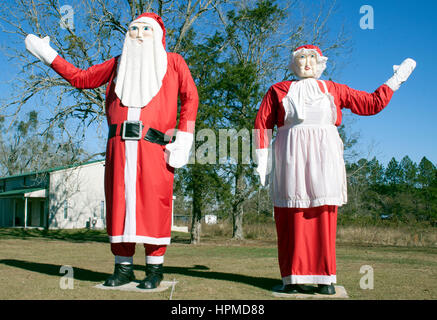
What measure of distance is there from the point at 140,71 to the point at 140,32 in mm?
475

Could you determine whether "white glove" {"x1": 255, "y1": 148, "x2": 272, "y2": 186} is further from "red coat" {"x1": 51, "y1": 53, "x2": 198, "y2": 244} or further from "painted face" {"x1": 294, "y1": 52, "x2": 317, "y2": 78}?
"painted face" {"x1": 294, "y1": 52, "x2": 317, "y2": 78}

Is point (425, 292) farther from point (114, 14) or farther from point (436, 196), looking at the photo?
point (436, 196)

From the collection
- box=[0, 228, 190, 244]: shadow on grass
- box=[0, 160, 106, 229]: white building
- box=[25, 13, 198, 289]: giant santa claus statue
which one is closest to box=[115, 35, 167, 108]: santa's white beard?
box=[25, 13, 198, 289]: giant santa claus statue

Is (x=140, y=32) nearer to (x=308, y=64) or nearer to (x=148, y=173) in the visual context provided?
(x=148, y=173)

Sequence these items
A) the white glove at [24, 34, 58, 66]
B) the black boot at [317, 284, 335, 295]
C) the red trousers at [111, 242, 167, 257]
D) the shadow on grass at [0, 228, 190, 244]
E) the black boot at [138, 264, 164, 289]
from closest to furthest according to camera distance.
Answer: the black boot at [317, 284, 335, 295], the black boot at [138, 264, 164, 289], the red trousers at [111, 242, 167, 257], the white glove at [24, 34, 58, 66], the shadow on grass at [0, 228, 190, 244]

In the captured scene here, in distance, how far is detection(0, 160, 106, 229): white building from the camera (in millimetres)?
25656

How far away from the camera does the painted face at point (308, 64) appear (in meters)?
4.80

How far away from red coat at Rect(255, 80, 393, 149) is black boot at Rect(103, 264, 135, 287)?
1.95 meters

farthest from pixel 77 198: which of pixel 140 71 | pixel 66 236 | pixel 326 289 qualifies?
pixel 326 289

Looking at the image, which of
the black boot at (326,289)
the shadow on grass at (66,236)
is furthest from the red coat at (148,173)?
the shadow on grass at (66,236)
